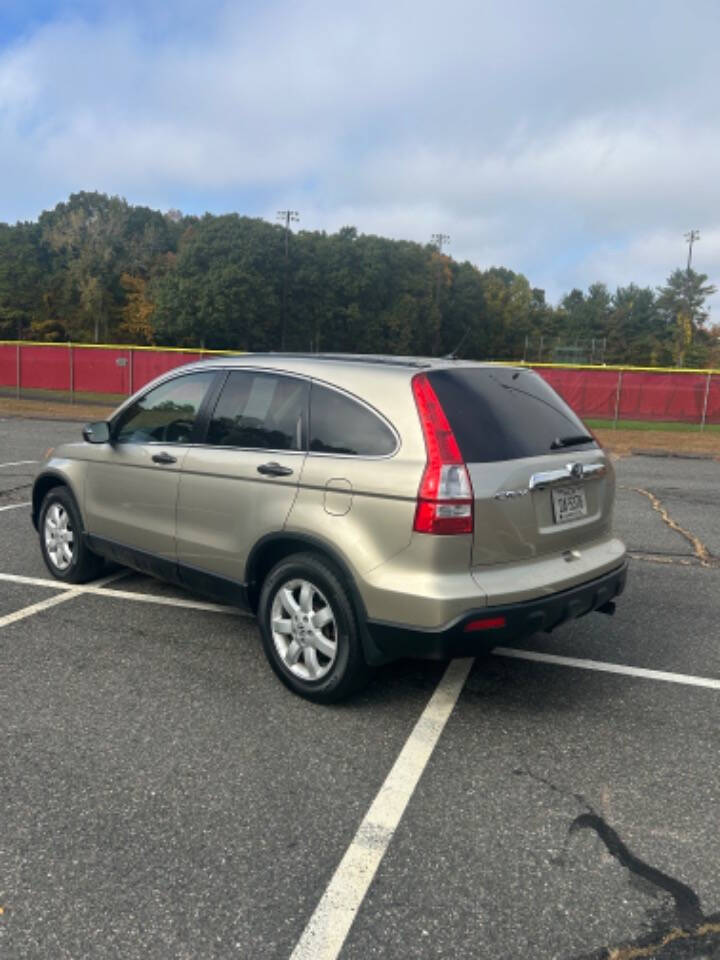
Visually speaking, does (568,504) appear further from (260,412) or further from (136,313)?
(136,313)

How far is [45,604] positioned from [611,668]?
3.55 meters

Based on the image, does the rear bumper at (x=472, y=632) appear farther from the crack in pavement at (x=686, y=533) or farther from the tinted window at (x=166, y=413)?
the crack in pavement at (x=686, y=533)

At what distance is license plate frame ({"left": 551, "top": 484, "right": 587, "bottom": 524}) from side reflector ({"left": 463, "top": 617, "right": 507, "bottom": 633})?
64 centimetres

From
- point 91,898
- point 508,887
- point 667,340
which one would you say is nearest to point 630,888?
point 508,887

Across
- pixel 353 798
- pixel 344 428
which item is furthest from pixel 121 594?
pixel 353 798

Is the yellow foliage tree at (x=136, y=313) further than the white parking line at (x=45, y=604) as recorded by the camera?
Yes

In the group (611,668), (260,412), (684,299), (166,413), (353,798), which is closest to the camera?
(353,798)

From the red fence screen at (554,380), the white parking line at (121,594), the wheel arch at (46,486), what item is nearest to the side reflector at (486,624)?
the white parking line at (121,594)

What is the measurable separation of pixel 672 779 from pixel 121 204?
315 ft

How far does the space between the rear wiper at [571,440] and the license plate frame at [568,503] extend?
0.69 feet

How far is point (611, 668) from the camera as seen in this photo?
14.1ft

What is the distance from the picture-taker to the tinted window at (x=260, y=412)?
398 cm

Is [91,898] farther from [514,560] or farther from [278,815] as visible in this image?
[514,560]

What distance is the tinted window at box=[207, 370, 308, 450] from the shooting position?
13.1ft
